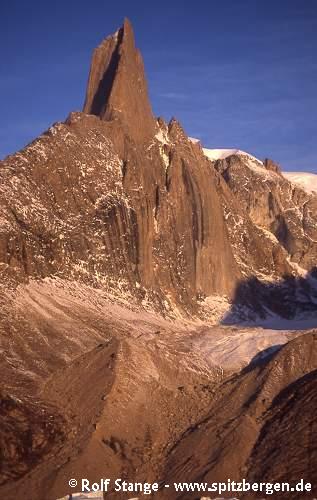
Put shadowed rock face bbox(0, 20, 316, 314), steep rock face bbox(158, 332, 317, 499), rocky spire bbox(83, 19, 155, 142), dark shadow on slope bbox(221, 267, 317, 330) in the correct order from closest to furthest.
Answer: steep rock face bbox(158, 332, 317, 499)
shadowed rock face bbox(0, 20, 316, 314)
dark shadow on slope bbox(221, 267, 317, 330)
rocky spire bbox(83, 19, 155, 142)

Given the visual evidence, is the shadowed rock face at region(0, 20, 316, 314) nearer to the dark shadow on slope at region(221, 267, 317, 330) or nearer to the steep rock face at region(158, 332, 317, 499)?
the dark shadow on slope at region(221, 267, 317, 330)

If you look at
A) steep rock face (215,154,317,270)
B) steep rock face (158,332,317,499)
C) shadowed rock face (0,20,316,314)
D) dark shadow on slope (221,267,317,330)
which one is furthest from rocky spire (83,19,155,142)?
steep rock face (158,332,317,499)

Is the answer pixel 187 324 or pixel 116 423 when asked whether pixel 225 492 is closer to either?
pixel 116 423

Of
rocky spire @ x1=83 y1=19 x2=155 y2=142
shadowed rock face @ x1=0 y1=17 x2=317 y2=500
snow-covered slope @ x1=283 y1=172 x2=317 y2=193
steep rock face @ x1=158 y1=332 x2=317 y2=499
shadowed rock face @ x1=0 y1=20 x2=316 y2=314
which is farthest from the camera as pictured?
snow-covered slope @ x1=283 y1=172 x2=317 y2=193

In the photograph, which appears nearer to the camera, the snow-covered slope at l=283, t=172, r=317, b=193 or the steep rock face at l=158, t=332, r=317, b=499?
the steep rock face at l=158, t=332, r=317, b=499

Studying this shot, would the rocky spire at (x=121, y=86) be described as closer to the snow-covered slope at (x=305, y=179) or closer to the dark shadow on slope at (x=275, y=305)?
the dark shadow on slope at (x=275, y=305)

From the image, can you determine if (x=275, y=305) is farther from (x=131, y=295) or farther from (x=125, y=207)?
(x=131, y=295)

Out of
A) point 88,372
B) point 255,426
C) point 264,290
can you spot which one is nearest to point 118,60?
point 264,290
